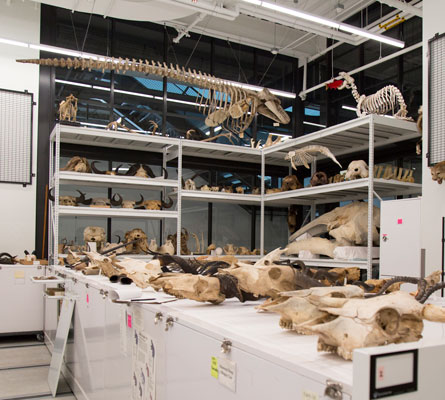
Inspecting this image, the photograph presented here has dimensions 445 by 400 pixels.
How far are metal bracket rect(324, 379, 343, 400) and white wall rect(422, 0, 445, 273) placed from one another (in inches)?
162

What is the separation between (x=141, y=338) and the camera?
84.9 inches

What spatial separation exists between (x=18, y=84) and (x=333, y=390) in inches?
307

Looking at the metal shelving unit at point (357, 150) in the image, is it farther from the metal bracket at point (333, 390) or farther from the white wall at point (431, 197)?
the metal bracket at point (333, 390)

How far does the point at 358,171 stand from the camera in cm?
583

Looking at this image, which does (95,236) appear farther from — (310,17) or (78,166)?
(310,17)

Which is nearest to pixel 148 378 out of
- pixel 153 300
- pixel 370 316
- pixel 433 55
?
pixel 153 300

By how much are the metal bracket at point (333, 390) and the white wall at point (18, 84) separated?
7239 millimetres

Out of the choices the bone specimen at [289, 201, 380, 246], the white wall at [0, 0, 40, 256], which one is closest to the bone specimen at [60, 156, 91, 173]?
the white wall at [0, 0, 40, 256]

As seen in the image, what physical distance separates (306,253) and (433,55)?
9.99 ft

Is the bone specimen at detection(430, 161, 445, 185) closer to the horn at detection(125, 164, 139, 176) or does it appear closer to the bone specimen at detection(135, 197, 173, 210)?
the bone specimen at detection(135, 197, 173, 210)

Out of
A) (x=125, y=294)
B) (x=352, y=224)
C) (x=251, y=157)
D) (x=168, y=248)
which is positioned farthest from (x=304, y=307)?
(x=251, y=157)

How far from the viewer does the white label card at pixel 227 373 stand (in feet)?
4.37

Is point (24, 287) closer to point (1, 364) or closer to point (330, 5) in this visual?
point (1, 364)

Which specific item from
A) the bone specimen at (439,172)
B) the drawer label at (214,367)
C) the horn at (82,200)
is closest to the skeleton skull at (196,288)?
the drawer label at (214,367)
